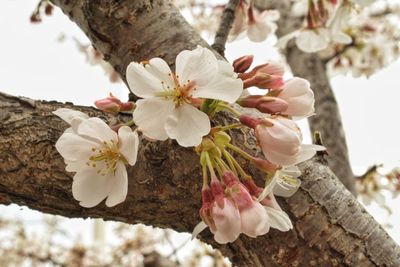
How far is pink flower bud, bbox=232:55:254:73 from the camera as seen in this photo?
2.16 feet

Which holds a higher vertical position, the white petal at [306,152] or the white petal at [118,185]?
the white petal at [306,152]

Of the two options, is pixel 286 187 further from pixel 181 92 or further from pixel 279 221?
pixel 181 92

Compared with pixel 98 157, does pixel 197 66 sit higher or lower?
higher

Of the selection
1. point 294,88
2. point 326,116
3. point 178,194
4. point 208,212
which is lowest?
point 326,116

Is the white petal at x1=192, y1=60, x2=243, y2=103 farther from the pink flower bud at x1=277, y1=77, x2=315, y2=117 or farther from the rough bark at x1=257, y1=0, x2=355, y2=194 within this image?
the rough bark at x1=257, y1=0, x2=355, y2=194

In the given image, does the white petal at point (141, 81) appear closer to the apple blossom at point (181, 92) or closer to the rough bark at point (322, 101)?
the apple blossom at point (181, 92)

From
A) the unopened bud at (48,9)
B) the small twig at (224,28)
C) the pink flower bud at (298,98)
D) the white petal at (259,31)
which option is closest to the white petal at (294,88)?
the pink flower bud at (298,98)

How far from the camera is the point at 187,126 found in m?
A: 0.55

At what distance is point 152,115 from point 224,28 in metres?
0.49

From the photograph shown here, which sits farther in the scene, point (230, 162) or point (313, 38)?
point (313, 38)

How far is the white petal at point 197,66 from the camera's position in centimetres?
57

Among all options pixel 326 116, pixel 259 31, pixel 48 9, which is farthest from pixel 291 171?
pixel 326 116

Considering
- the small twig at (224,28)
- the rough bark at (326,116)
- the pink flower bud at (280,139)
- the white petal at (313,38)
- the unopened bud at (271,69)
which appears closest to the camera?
the pink flower bud at (280,139)

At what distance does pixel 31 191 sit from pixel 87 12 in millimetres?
343
